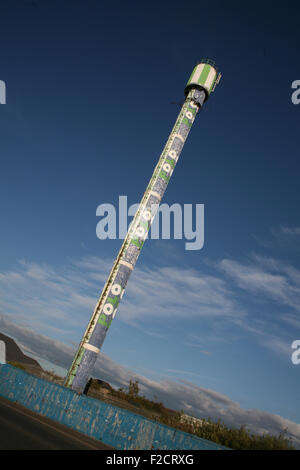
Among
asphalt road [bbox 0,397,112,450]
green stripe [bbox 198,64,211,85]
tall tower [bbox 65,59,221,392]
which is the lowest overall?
asphalt road [bbox 0,397,112,450]

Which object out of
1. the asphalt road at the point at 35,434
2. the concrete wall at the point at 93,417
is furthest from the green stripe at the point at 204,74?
the asphalt road at the point at 35,434

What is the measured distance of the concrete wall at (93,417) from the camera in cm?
938

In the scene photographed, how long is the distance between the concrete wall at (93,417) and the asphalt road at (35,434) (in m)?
0.38

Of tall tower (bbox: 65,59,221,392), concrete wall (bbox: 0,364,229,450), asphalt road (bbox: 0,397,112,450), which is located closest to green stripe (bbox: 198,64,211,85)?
tall tower (bbox: 65,59,221,392)

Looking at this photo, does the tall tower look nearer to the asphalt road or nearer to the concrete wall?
the concrete wall

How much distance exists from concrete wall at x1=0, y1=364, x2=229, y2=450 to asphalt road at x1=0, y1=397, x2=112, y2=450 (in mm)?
381

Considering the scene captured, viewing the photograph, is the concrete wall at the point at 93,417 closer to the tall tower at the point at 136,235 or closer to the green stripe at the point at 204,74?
the tall tower at the point at 136,235

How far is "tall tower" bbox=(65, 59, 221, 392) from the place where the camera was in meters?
17.1

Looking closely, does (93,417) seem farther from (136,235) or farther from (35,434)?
(136,235)

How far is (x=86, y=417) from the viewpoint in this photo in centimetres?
1105

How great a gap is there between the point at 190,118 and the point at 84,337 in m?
19.8

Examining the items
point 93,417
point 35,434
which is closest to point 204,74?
point 93,417
